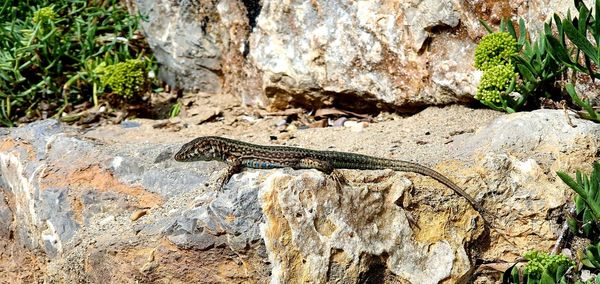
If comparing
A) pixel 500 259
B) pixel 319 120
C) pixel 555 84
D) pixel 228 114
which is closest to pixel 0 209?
pixel 228 114

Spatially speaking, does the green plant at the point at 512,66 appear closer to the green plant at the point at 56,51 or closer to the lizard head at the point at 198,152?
the lizard head at the point at 198,152

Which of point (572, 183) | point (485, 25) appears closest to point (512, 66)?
point (485, 25)

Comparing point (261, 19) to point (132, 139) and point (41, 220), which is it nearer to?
point (132, 139)

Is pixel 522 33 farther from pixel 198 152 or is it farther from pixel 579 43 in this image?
pixel 198 152

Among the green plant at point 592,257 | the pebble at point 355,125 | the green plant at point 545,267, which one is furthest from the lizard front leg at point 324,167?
the green plant at point 592,257

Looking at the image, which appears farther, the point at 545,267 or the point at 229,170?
the point at 229,170

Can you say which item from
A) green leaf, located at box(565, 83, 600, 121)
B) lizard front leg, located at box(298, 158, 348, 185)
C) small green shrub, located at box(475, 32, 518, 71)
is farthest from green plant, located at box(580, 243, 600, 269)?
lizard front leg, located at box(298, 158, 348, 185)
